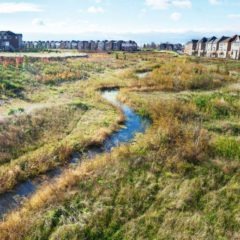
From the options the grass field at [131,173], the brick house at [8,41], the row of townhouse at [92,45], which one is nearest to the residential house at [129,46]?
the row of townhouse at [92,45]

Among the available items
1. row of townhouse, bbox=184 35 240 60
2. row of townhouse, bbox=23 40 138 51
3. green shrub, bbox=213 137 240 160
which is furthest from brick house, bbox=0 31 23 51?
green shrub, bbox=213 137 240 160

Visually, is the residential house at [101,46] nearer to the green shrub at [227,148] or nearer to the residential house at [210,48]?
the residential house at [210,48]

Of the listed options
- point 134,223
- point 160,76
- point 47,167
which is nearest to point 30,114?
point 47,167

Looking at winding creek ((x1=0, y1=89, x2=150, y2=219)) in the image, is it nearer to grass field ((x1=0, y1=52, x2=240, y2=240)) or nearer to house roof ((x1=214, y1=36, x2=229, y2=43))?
grass field ((x1=0, y1=52, x2=240, y2=240))

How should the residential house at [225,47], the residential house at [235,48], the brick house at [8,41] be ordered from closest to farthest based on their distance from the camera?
1. the brick house at [8,41]
2. the residential house at [235,48]
3. the residential house at [225,47]

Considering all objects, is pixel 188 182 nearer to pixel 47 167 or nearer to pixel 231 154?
pixel 231 154
